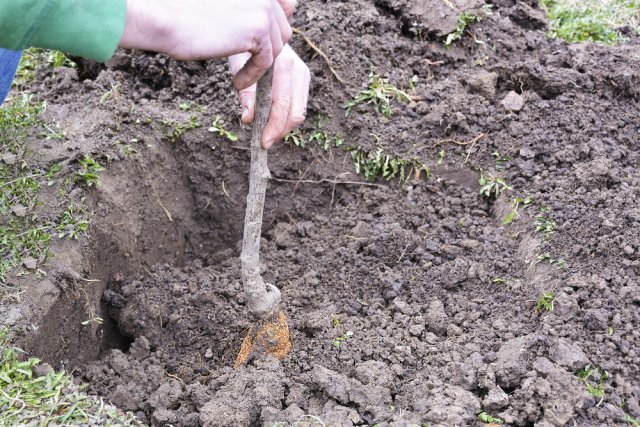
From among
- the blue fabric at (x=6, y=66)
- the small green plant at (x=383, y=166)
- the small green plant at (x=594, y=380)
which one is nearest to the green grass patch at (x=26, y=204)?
the blue fabric at (x=6, y=66)

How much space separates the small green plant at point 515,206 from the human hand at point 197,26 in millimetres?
1487

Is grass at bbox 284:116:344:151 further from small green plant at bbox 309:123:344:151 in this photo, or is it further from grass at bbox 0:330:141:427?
grass at bbox 0:330:141:427

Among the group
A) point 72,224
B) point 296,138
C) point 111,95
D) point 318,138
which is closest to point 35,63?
point 111,95

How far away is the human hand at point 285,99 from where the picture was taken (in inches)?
96.0

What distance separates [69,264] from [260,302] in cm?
78

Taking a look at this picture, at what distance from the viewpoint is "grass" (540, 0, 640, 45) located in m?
3.96

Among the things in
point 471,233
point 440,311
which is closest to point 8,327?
point 440,311

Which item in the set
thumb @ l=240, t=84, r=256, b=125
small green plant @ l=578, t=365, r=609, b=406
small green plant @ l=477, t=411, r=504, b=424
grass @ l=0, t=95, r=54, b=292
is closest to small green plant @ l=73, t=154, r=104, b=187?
grass @ l=0, t=95, r=54, b=292

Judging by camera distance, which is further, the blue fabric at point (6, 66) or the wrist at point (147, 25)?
the blue fabric at point (6, 66)

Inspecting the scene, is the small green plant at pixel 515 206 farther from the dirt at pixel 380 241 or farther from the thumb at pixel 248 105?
the thumb at pixel 248 105

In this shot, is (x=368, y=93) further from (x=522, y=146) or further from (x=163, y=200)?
(x=163, y=200)

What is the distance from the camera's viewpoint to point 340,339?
8.78ft

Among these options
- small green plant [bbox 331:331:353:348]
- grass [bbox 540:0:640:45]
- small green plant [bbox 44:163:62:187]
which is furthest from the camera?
grass [bbox 540:0:640:45]

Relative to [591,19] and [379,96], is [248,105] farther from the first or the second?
[591,19]
